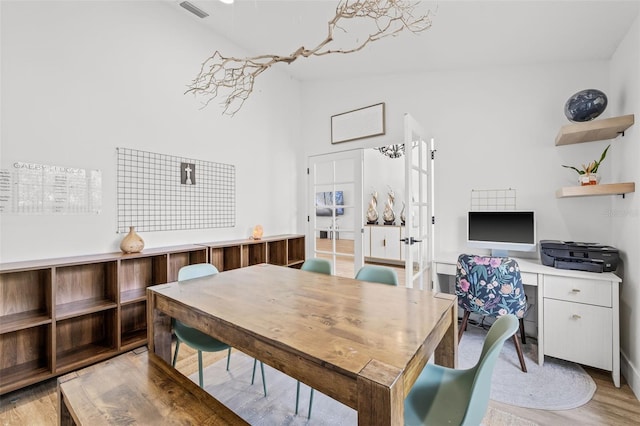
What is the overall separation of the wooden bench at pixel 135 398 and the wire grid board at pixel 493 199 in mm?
2950

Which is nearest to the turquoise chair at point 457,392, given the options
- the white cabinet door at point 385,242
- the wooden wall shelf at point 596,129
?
the wooden wall shelf at point 596,129

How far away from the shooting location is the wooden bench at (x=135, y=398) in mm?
1023

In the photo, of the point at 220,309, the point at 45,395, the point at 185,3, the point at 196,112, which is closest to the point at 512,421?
the point at 220,309

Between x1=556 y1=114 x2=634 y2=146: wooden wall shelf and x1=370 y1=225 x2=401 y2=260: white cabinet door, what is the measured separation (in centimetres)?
342

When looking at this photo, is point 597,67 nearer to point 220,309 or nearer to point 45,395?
point 220,309

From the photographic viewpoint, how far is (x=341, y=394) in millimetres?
857

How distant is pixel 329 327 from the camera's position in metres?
1.15

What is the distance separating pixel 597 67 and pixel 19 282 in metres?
5.02

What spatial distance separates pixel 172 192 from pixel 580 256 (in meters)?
3.68

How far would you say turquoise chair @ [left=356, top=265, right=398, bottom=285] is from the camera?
1979 millimetres

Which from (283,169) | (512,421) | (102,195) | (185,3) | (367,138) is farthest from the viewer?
(283,169)

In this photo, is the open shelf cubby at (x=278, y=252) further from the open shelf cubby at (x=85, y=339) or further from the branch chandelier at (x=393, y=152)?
the branch chandelier at (x=393, y=152)

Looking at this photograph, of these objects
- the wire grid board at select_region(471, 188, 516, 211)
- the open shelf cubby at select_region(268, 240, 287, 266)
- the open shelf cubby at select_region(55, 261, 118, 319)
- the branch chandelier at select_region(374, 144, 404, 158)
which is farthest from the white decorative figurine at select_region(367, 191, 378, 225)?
the open shelf cubby at select_region(55, 261, 118, 319)

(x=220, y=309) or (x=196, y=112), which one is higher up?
(x=196, y=112)
